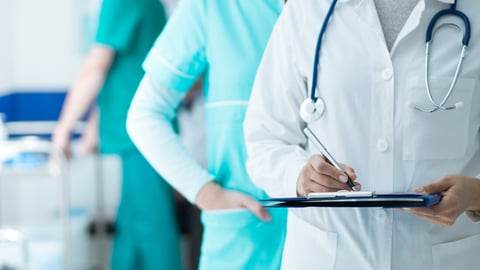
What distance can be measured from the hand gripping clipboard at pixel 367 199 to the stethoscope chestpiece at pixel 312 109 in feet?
0.49

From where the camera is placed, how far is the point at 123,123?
8.03 ft

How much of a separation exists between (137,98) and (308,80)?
425 mm

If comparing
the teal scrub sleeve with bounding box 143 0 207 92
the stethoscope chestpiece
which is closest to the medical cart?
the teal scrub sleeve with bounding box 143 0 207 92

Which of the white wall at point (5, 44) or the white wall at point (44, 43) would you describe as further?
the white wall at point (44, 43)

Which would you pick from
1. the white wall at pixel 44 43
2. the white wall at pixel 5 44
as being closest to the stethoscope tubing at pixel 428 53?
the white wall at pixel 5 44

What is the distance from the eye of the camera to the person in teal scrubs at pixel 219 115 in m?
1.45

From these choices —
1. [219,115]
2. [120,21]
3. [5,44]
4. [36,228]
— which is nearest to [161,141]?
[219,115]

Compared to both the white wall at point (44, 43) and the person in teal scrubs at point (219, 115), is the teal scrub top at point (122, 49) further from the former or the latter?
the white wall at point (44, 43)

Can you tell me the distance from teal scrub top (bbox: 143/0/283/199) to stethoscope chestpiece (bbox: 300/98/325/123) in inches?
11.5

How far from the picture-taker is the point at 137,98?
1506 millimetres

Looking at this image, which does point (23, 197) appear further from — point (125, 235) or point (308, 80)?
point (308, 80)

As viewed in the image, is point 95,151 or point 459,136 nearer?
point 459,136

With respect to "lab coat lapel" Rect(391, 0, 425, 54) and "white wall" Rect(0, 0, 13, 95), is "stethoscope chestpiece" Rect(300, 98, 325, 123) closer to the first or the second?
"lab coat lapel" Rect(391, 0, 425, 54)

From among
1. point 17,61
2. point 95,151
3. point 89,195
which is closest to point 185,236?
point 89,195
